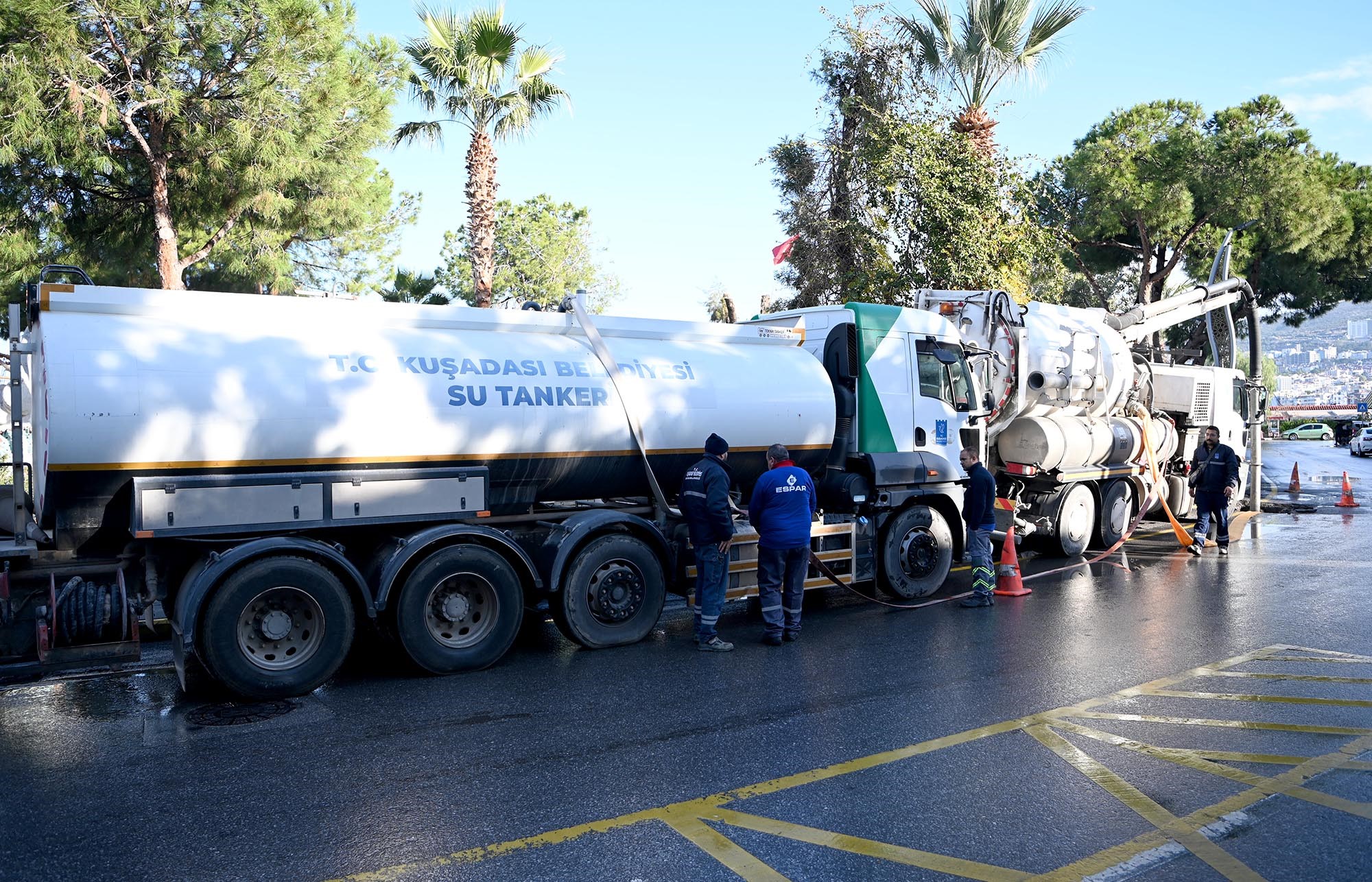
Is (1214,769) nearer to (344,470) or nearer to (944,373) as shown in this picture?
(344,470)

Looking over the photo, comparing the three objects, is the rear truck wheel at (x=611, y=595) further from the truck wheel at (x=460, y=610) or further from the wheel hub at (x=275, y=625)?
the wheel hub at (x=275, y=625)

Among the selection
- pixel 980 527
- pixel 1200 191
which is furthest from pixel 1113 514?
pixel 1200 191

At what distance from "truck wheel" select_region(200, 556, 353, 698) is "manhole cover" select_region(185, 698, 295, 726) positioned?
110mm

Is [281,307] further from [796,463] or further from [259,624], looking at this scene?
[796,463]

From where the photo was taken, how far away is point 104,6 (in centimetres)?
1470

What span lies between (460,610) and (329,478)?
140cm

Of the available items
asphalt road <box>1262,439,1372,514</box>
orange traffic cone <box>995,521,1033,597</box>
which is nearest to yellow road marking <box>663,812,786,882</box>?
orange traffic cone <box>995,521,1033,597</box>

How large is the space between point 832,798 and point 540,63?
63.2ft

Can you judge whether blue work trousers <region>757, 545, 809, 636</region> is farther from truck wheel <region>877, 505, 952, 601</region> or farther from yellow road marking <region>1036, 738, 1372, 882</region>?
yellow road marking <region>1036, 738, 1372, 882</region>

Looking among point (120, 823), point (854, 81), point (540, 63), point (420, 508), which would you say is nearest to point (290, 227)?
point (540, 63)

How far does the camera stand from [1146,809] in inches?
197

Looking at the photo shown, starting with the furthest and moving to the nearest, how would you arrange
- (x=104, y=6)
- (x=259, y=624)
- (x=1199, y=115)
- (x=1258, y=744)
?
(x=1199, y=115) → (x=104, y=6) → (x=259, y=624) → (x=1258, y=744)

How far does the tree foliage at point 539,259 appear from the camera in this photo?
40469 millimetres

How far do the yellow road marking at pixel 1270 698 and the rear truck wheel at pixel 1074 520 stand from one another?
7.03 meters
